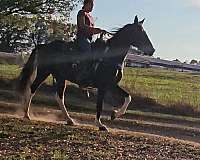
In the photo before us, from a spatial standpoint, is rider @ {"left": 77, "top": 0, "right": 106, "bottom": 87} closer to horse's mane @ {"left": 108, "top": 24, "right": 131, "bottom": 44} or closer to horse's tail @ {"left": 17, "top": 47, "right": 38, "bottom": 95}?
horse's mane @ {"left": 108, "top": 24, "right": 131, "bottom": 44}

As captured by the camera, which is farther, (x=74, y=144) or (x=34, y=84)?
(x=34, y=84)

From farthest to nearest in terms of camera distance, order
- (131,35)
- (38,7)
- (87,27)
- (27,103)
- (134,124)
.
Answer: (38,7)
(134,124)
(27,103)
(131,35)
(87,27)

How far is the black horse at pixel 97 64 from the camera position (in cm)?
1487

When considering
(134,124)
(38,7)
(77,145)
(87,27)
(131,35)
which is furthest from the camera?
(38,7)

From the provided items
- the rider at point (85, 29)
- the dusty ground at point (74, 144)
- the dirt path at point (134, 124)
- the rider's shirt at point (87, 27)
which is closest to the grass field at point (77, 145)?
the dusty ground at point (74, 144)

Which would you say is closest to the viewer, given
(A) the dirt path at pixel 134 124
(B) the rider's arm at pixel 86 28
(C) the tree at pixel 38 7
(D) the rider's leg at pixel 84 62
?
(B) the rider's arm at pixel 86 28

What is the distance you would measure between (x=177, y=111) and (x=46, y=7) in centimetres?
709

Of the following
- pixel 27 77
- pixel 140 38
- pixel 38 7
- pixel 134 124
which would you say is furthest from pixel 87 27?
pixel 38 7

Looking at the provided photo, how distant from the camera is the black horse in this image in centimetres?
1487

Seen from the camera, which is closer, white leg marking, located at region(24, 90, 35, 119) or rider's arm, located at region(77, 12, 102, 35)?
rider's arm, located at region(77, 12, 102, 35)

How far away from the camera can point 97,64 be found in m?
14.9

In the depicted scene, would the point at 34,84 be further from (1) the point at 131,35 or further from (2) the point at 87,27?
(1) the point at 131,35

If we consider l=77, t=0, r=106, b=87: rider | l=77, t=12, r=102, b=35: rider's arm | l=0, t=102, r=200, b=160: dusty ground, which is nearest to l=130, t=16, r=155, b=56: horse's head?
l=77, t=0, r=106, b=87: rider

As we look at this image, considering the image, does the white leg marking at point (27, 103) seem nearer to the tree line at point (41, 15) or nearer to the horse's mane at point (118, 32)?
the horse's mane at point (118, 32)
